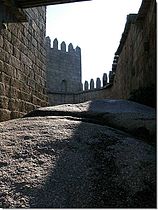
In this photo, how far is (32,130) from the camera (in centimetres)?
373

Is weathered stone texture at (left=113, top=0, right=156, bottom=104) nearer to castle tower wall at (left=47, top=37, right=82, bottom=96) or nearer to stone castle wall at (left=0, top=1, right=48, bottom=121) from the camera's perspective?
stone castle wall at (left=0, top=1, right=48, bottom=121)

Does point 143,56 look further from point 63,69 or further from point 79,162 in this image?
point 63,69

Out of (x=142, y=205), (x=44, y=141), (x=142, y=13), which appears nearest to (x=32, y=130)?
(x=44, y=141)

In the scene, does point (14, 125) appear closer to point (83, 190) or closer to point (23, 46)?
point (83, 190)

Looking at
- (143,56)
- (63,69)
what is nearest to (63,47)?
(63,69)

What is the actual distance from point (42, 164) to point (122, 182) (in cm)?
77

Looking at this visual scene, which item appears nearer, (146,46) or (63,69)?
(146,46)

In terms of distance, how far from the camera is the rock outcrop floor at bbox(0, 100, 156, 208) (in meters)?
2.36

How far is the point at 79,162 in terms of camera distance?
2867 millimetres

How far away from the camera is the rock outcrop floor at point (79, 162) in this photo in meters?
2.36

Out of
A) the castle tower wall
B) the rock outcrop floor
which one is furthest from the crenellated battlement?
the rock outcrop floor

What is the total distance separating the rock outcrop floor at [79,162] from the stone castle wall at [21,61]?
1290 millimetres

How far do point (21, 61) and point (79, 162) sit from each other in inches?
154

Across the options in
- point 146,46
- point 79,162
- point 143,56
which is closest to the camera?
point 79,162
